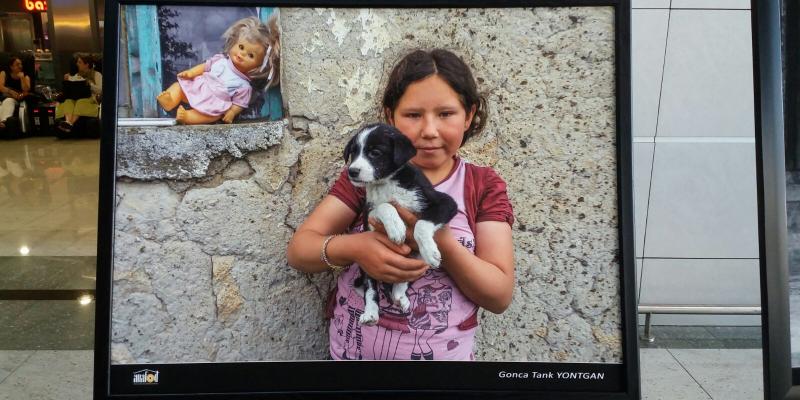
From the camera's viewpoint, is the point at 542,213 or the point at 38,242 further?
the point at 38,242

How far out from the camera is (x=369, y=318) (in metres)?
1.73

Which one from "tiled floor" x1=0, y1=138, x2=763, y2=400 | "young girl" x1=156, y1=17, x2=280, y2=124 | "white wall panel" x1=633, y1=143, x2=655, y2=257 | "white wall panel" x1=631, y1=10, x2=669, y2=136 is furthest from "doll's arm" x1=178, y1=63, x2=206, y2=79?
"white wall panel" x1=633, y1=143, x2=655, y2=257

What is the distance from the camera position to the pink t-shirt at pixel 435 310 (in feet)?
5.63

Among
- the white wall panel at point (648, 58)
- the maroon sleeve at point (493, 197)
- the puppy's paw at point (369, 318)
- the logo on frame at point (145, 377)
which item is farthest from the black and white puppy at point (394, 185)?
the white wall panel at point (648, 58)

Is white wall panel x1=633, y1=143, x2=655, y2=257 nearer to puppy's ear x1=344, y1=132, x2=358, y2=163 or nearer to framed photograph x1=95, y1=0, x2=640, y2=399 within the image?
framed photograph x1=95, y1=0, x2=640, y2=399

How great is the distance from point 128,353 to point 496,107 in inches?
48.1

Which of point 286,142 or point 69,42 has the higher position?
point 69,42

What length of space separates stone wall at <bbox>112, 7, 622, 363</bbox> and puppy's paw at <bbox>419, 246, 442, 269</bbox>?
24 centimetres

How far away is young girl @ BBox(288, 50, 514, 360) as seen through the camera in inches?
65.8

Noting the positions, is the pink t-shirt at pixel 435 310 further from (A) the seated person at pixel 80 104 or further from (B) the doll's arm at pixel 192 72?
(A) the seated person at pixel 80 104

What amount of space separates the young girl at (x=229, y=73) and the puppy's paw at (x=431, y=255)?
24.3 inches

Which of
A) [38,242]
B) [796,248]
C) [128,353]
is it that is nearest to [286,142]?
[128,353]

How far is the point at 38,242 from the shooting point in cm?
479

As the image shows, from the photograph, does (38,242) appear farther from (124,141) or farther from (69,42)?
(69,42)
